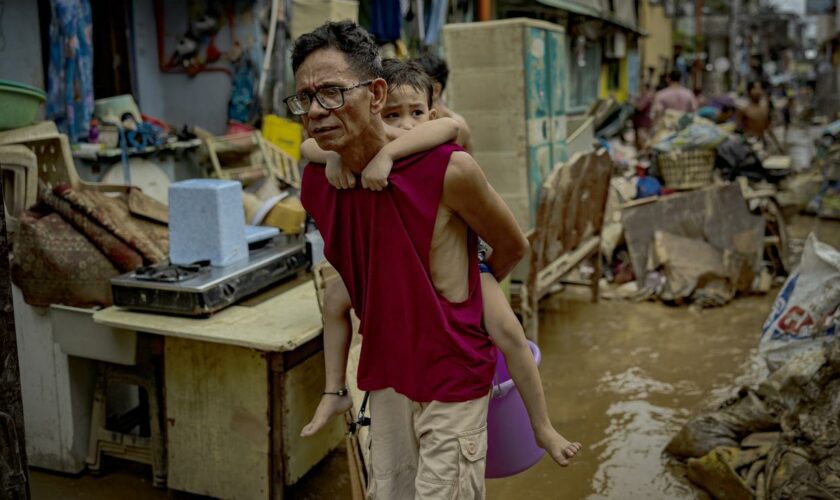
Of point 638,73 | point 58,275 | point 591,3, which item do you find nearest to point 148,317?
point 58,275

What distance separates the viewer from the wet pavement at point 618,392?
3.84 meters

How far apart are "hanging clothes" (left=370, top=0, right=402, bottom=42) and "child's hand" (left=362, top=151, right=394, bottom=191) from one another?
703cm

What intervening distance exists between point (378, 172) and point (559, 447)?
97 centimetres

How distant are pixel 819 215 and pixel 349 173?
9793 millimetres

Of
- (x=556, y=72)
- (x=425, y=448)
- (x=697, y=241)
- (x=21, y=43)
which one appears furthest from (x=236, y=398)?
(x=697, y=241)

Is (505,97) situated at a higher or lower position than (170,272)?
higher

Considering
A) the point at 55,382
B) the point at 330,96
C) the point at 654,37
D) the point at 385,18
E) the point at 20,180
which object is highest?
the point at 654,37

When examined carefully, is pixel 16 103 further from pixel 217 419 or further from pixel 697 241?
pixel 697 241

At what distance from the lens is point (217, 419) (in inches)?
138

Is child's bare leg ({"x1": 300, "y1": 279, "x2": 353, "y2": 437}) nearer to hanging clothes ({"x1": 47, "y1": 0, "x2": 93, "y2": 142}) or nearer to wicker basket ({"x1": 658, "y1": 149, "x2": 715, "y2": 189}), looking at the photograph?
hanging clothes ({"x1": 47, "y1": 0, "x2": 93, "y2": 142})

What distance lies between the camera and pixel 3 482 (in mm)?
1987

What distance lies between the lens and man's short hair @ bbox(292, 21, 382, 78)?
1.96 metres

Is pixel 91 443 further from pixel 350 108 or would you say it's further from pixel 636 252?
pixel 636 252

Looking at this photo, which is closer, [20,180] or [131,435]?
[131,435]
